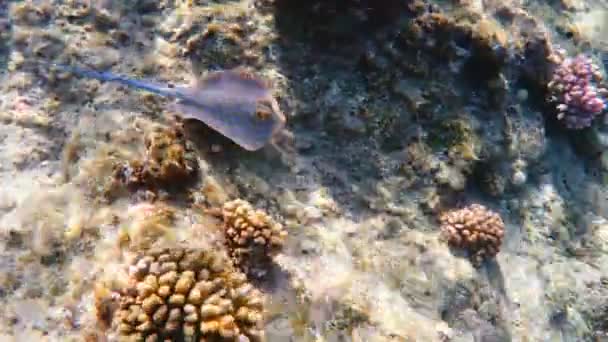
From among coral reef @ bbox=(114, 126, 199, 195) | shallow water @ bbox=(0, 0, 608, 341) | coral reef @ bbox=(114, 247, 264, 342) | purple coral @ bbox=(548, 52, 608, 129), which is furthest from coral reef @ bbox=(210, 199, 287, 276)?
purple coral @ bbox=(548, 52, 608, 129)

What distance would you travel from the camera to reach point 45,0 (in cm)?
511

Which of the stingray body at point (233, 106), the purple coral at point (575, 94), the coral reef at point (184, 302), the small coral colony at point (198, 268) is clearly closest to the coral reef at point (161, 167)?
the small coral colony at point (198, 268)

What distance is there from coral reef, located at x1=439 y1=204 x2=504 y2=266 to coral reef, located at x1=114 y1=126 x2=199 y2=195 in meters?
2.70

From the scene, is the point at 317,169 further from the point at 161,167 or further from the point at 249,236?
the point at 161,167

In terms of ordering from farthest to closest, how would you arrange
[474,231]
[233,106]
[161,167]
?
1. [474,231]
2. [233,106]
3. [161,167]

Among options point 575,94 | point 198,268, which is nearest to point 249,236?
point 198,268

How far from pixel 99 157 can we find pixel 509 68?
4830 millimetres

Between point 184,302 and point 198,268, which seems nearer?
point 184,302

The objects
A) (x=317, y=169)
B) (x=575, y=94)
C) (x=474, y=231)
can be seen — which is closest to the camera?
(x=317, y=169)

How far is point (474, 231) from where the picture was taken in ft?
16.4

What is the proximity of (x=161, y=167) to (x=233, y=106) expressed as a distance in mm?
798

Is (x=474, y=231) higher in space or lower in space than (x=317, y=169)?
lower

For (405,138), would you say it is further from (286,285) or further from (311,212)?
(286,285)

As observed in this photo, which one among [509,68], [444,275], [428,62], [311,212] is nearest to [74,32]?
[311,212]
